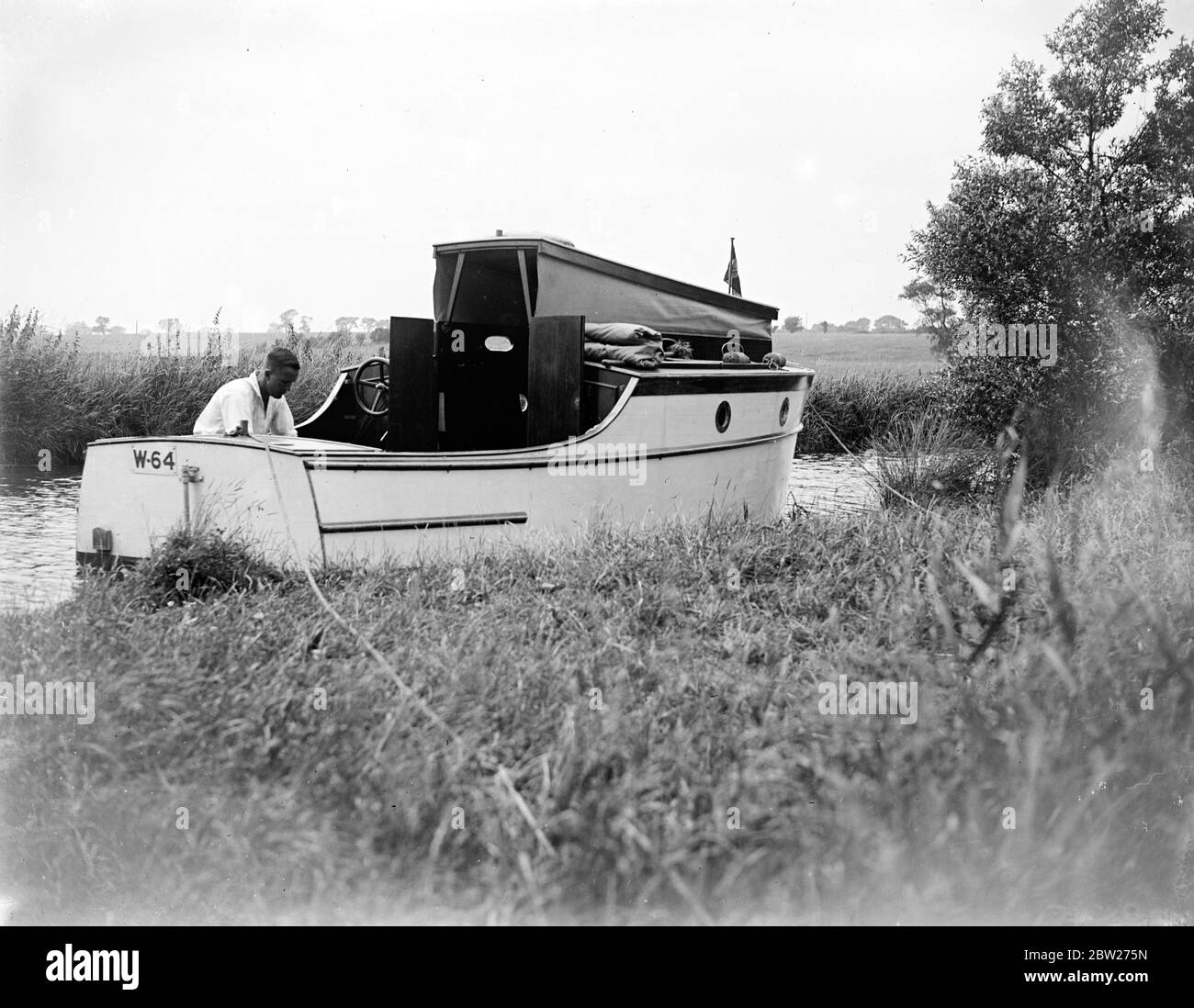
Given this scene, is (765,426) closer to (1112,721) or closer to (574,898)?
(1112,721)

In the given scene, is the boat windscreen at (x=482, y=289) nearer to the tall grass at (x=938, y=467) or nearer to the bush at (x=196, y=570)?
the bush at (x=196, y=570)

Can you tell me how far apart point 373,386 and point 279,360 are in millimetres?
1909

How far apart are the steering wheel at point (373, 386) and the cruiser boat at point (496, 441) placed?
0.02 meters

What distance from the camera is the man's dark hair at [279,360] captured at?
23.2 feet

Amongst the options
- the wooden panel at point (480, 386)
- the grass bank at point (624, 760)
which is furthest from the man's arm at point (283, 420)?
the grass bank at point (624, 760)

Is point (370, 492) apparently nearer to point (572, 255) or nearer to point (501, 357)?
point (501, 357)
